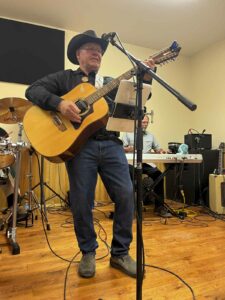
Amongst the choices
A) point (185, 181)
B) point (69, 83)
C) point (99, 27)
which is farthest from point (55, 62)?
point (185, 181)

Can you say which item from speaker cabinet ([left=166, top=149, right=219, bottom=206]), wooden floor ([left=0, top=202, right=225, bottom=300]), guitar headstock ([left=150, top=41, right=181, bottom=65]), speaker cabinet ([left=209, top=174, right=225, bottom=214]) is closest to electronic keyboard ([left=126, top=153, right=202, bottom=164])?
speaker cabinet ([left=209, top=174, right=225, bottom=214])

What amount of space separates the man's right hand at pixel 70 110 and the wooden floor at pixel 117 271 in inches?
35.8

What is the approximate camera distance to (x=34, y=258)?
179cm

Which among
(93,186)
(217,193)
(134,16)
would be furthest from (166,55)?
(134,16)

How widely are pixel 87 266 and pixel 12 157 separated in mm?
1139

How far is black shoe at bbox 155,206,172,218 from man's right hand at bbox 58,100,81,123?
1997mm

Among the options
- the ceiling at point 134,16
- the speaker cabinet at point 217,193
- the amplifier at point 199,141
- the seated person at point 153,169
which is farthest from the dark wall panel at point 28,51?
the speaker cabinet at point 217,193

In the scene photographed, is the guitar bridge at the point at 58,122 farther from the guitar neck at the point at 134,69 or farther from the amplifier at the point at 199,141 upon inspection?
the amplifier at the point at 199,141

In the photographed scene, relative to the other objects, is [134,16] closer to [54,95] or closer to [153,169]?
[153,169]

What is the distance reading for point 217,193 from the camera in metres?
3.28

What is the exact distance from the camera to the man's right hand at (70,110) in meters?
1.46

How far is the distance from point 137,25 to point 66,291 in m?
3.58

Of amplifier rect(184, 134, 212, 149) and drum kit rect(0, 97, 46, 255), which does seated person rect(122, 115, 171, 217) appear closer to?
amplifier rect(184, 134, 212, 149)

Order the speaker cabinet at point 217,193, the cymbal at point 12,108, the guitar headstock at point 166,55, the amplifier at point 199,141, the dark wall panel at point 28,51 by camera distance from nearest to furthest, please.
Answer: the guitar headstock at point 166,55 < the cymbal at point 12,108 < the speaker cabinet at point 217,193 < the dark wall panel at point 28,51 < the amplifier at point 199,141
